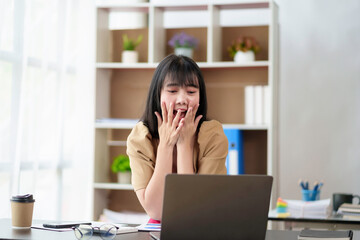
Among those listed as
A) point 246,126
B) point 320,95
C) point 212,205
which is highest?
point 320,95

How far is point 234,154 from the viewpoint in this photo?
4.00m

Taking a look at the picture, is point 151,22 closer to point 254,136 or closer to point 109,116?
point 109,116

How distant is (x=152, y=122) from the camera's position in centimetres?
221

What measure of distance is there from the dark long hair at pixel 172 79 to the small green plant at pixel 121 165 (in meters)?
2.03

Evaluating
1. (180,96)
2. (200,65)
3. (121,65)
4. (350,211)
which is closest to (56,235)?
(180,96)

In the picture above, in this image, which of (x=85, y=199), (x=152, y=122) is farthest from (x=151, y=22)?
(x=152, y=122)

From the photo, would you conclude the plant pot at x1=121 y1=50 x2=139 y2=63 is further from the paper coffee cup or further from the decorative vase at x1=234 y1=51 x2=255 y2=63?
the paper coffee cup

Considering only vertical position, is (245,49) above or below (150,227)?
above

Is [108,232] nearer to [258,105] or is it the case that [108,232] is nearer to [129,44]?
[258,105]

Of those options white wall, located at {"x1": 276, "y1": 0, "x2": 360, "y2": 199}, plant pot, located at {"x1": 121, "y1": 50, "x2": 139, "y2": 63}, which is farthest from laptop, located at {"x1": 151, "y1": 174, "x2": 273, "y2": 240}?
white wall, located at {"x1": 276, "y1": 0, "x2": 360, "y2": 199}

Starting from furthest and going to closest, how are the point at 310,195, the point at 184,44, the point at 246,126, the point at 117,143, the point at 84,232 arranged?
the point at 117,143
the point at 184,44
the point at 246,126
the point at 310,195
the point at 84,232

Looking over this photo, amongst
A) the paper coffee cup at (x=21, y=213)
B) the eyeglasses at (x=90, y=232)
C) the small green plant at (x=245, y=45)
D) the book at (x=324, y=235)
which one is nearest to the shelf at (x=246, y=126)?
the small green plant at (x=245, y=45)

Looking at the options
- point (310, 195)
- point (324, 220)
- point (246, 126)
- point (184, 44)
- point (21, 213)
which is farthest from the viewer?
point (184, 44)

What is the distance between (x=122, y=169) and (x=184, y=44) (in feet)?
3.46
